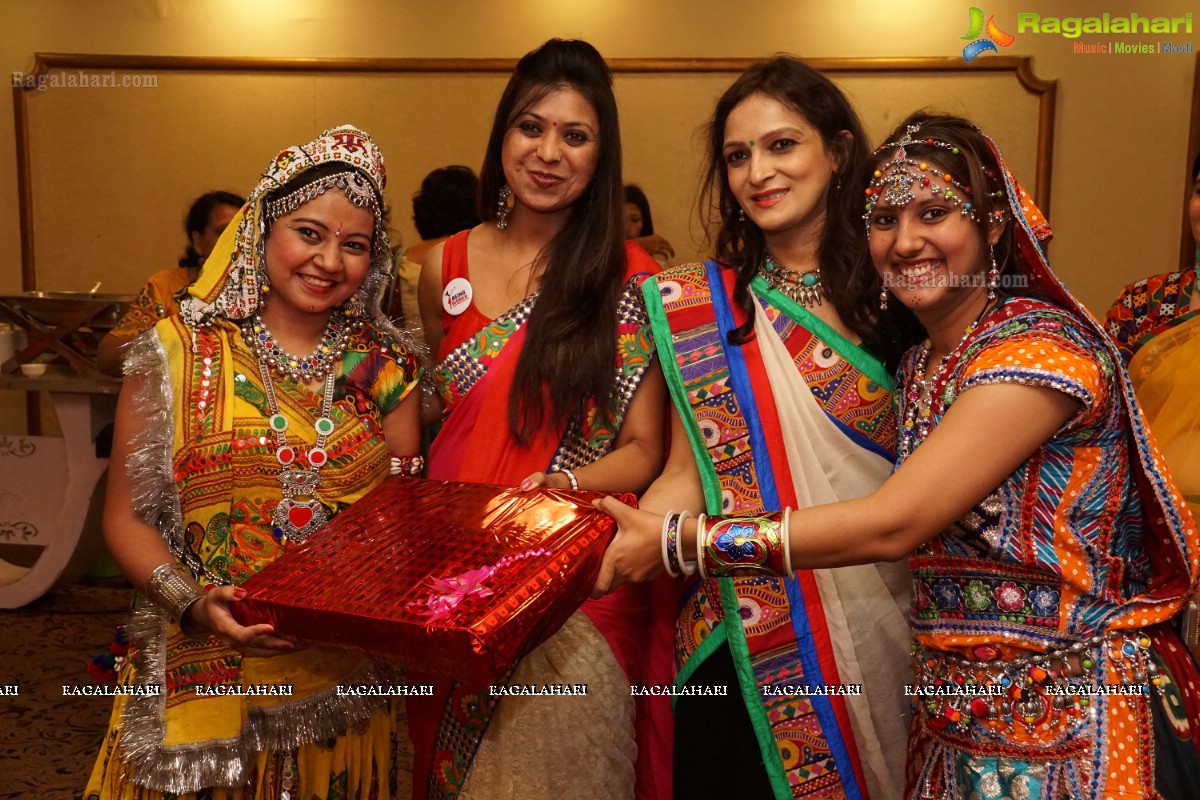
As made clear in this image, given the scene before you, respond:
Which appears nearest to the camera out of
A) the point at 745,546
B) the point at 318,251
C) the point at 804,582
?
the point at 745,546

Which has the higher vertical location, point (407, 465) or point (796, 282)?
point (796, 282)

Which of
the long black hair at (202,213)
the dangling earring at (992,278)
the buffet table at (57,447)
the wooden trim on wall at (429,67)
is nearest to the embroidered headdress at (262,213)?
the dangling earring at (992,278)

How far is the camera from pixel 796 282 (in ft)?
6.37

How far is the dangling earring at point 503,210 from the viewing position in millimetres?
2258

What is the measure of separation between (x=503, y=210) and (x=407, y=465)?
2.01 ft

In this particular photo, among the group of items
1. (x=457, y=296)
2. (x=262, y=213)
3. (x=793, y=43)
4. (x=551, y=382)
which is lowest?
(x=551, y=382)

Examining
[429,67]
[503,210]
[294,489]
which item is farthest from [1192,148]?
[294,489]

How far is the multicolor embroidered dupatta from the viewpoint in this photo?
1.85m

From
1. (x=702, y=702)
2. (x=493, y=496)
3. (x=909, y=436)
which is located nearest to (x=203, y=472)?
(x=493, y=496)

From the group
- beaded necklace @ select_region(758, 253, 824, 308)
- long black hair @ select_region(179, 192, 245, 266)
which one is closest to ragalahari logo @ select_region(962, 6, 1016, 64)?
long black hair @ select_region(179, 192, 245, 266)

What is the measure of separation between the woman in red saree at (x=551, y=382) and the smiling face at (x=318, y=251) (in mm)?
365

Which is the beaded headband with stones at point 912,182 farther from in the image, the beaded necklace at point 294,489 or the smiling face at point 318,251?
the beaded necklace at point 294,489

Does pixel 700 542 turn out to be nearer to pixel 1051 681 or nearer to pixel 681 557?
pixel 681 557

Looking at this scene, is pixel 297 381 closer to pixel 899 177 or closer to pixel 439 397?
pixel 439 397
